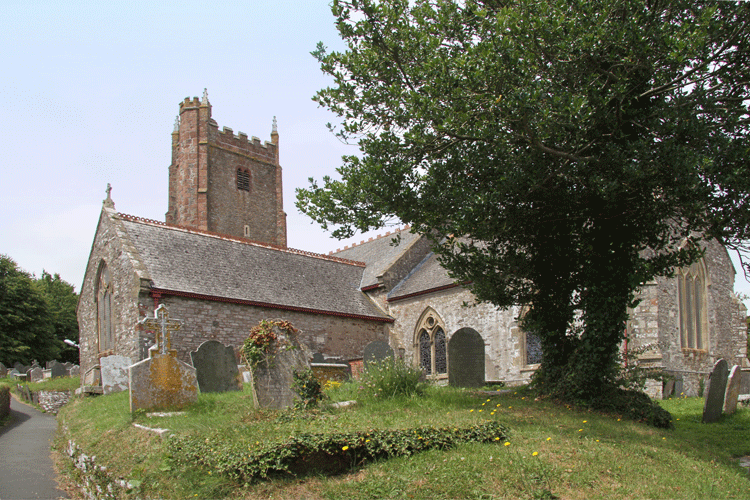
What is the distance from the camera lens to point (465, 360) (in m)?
13.6

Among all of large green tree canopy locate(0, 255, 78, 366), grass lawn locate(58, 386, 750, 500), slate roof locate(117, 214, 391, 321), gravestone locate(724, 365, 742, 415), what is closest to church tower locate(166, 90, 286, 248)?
slate roof locate(117, 214, 391, 321)

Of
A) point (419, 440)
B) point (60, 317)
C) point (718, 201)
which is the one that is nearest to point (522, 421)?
point (419, 440)

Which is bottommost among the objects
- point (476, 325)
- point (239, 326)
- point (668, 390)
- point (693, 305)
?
point (668, 390)

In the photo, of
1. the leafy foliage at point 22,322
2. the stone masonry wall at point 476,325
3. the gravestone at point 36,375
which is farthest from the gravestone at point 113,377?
the leafy foliage at point 22,322

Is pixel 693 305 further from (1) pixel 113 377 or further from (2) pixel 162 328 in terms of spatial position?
(1) pixel 113 377

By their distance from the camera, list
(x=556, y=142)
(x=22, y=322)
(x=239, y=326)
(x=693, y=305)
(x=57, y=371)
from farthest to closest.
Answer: (x=22, y=322), (x=57, y=371), (x=239, y=326), (x=693, y=305), (x=556, y=142)

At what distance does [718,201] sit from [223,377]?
10.6m

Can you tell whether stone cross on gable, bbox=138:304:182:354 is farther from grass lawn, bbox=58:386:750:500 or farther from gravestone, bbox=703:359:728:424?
gravestone, bbox=703:359:728:424

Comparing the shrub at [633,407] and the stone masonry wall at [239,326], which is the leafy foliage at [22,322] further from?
Result: the shrub at [633,407]

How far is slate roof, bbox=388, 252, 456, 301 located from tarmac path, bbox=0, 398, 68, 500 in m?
12.8

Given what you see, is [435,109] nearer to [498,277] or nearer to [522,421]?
[498,277]

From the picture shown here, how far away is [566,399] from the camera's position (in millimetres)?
10781

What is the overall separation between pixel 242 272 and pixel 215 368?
26.0ft

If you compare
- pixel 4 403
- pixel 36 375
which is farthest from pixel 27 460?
pixel 36 375
